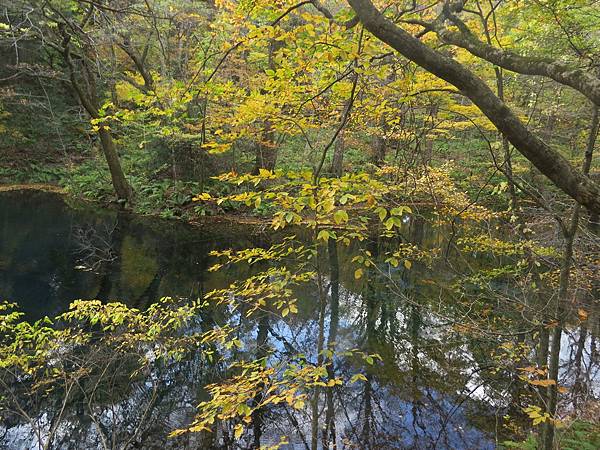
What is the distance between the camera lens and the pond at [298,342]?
4926mm

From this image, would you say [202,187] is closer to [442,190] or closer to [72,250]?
[72,250]

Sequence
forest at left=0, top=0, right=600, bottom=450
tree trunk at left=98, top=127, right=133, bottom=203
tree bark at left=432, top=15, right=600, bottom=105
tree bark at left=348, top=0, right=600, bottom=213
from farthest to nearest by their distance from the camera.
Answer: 1. tree trunk at left=98, top=127, right=133, bottom=203
2. forest at left=0, top=0, right=600, bottom=450
3. tree bark at left=432, top=15, right=600, bottom=105
4. tree bark at left=348, top=0, right=600, bottom=213

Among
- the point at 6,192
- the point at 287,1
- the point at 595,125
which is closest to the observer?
the point at 595,125

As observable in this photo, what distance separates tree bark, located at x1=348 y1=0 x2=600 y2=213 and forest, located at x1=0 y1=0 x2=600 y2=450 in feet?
0.03

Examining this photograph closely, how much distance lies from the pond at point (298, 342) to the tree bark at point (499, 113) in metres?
1.88

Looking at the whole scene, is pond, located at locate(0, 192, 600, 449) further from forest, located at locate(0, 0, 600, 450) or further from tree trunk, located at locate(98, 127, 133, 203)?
tree trunk, located at locate(98, 127, 133, 203)

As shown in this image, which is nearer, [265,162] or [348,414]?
[348,414]

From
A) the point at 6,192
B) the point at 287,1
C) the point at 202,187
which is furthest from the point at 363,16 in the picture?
the point at 6,192

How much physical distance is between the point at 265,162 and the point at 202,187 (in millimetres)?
2678

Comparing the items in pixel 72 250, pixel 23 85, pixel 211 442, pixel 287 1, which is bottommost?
pixel 211 442

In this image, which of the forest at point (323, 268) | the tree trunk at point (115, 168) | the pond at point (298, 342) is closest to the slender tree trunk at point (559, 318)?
the forest at point (323, 268)

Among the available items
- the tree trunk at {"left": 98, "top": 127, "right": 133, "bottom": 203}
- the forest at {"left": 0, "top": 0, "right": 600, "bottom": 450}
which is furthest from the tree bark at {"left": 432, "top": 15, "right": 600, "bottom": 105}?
the tree trunk at {"left": 98, "top": 127, "right": 133, "bottom": 203}

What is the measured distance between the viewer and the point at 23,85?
20500mm

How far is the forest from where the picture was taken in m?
2.95
